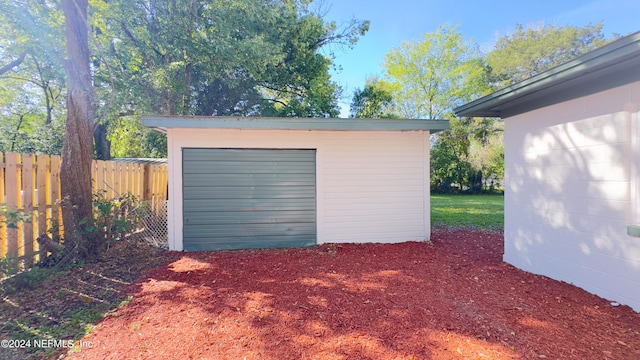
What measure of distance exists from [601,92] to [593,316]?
2.33m

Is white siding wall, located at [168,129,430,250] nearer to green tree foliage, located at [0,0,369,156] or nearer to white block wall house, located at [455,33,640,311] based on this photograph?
white block wall house, located at [455,33,640,311]

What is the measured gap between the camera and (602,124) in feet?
10.2

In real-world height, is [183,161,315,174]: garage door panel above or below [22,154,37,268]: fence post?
above

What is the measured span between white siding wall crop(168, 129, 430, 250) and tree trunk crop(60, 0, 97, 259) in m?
2.77

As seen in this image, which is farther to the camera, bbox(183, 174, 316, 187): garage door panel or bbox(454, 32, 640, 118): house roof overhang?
bbox(183, 174, 316, 187): garage door panel

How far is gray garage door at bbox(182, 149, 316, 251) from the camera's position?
5.47 metres

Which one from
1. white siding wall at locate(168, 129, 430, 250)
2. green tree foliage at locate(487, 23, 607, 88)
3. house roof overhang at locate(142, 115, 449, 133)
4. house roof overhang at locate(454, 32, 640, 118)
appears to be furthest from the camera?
green tree foliage at locate(487, 23, 607, 88)

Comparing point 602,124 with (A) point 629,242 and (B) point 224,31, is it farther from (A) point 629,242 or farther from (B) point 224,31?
(B) point 224,31

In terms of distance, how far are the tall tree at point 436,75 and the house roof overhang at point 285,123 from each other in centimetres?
1809

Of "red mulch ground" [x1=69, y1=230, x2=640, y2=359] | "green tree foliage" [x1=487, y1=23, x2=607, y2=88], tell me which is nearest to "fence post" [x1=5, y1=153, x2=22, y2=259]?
"red mulch ground" [x1=69, y1=230, x2=640, y2=359]

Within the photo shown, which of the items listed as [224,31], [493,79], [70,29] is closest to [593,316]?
[70,29]

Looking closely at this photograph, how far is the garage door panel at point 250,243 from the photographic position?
550 cm

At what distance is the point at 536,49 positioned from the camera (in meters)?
19.5

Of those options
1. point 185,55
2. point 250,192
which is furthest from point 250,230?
point 185,55
